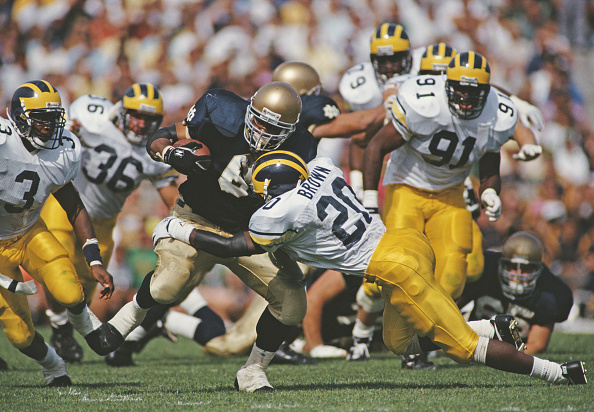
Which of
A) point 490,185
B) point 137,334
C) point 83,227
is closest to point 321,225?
point 83,227

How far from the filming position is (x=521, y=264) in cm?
545

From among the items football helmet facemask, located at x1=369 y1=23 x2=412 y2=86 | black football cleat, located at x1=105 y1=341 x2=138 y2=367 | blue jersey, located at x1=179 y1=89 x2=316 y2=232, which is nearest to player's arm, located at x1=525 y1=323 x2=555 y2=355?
football helmet facemask, located at x1=369 y1=23 x2=412 y2=86

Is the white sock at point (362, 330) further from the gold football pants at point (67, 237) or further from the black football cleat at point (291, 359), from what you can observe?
the gold football pants at point (67, 237)

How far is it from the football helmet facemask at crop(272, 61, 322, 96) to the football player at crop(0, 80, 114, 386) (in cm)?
207

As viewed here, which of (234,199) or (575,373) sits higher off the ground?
(234,199)

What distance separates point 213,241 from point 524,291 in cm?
277

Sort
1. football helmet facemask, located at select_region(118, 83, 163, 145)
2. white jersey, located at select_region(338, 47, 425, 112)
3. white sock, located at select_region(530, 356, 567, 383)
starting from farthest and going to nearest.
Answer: white jersey, located at select_region(338, 47, 425, 112) → football helmet facemask, located at select_region(118, 83, 163, 145) → white sock, located at select_region(530, 356, 567, 383)

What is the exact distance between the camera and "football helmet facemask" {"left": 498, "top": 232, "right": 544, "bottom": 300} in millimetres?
5430

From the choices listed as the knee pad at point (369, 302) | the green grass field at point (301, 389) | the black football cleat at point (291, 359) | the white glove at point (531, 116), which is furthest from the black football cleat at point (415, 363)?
the white glove at point (531, 116)

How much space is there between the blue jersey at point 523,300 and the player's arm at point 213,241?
2.53 meters

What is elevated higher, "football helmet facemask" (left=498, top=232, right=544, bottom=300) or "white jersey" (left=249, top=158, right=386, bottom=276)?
"white jersey" (left=249, top=158, right=386, bottom=276)

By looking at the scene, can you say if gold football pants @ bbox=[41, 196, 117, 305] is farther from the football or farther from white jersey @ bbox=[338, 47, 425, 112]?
white jersey @ bbox=[338, 47, 425, 112]

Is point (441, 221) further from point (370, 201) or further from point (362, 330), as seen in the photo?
point (362, 330)

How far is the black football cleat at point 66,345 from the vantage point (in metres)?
5.58
